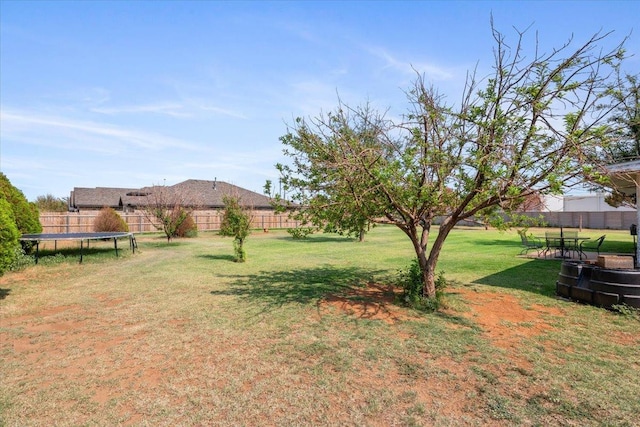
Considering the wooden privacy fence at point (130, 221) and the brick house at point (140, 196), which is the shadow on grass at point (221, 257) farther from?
the brick house at point (140, 196)

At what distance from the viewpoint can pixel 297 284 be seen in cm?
902

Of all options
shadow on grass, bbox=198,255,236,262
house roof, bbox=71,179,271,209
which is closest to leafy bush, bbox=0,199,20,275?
shadow on grass, bbox=198,255,236,262

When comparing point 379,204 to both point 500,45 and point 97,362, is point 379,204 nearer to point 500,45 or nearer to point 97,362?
point 500,45

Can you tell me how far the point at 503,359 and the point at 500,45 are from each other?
14.2 ft

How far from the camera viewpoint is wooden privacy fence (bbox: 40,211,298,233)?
1032 inches

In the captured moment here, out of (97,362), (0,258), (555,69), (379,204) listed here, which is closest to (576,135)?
(555,69)

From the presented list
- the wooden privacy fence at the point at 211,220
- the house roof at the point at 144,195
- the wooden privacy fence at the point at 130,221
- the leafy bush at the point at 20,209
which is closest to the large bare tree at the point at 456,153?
the leafy bush at the point at 20,209

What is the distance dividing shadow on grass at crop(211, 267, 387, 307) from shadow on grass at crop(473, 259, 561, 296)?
3.03 m

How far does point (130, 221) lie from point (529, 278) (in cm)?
2973

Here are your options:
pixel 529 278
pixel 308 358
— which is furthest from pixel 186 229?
pixel 308 358

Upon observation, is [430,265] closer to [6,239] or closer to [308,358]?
[308,358]

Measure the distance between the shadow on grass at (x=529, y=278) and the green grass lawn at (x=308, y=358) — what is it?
128 mm

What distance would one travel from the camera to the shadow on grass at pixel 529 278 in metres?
8.30

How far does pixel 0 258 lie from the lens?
7.18 m
